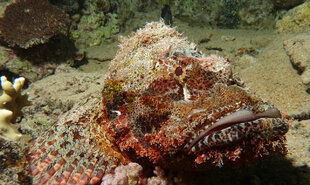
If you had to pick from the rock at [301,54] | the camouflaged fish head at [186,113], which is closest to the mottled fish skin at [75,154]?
the camouflaged fish head at [186,113]

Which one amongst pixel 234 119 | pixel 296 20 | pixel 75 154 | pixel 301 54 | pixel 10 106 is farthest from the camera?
pixel 296 20

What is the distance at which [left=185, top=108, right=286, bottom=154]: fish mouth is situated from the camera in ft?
5.80

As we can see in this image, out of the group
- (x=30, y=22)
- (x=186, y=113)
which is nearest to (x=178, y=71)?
(x=186, y=113)

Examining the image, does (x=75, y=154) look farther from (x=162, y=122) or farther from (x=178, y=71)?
(x=178, y=71)

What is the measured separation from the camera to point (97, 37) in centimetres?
1022

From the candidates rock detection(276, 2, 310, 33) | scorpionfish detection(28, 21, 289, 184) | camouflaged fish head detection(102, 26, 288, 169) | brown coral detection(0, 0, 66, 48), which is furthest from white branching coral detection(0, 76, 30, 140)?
rock detection(276, 2, 310, 33)

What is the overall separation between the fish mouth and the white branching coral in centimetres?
312

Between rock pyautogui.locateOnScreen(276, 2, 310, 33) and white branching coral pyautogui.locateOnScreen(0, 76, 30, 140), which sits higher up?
rock pyautogui.locateOnScreen(276, 2, 310, 33)

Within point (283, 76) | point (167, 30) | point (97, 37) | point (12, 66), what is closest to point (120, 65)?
point (167, 30)

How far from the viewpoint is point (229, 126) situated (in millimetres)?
1815

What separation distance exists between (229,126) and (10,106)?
4.30 m

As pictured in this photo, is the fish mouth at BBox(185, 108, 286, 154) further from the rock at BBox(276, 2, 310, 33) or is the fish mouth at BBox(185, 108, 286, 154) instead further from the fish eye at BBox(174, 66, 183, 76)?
the rock at BBox(276, 2, 310, 33)

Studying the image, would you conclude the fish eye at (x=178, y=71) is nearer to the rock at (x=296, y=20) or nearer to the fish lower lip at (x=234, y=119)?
the fish lower lip at (x=234, y=119)

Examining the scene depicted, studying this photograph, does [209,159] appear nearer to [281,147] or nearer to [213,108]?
[213,108]
